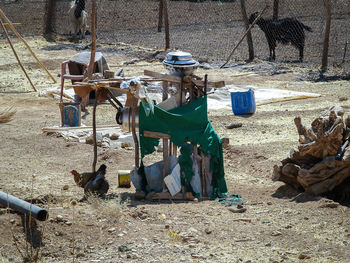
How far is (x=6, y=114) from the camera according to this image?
10297 mm

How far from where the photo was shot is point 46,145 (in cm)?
839

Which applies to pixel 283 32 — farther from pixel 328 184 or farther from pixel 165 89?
pixel 328 184

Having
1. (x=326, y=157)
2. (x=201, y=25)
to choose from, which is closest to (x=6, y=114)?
(x=326, y=157)

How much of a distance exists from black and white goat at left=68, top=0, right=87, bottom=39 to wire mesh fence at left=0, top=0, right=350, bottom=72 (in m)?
0.73

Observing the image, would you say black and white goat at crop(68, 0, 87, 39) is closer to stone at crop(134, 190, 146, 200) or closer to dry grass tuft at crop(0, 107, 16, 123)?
dry grass tuft at crop(0, 107, 16, 123)

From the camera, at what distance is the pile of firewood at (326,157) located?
19.7ft

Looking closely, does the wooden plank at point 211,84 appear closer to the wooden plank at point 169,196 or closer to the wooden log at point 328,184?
the wooden plank at point 169,196

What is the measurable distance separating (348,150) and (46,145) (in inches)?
173

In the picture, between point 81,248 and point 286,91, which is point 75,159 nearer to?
point 81,248

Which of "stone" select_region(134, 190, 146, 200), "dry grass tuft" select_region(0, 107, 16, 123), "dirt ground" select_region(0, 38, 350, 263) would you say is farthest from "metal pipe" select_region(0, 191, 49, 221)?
"dry grass tuft" select_region(0, 107, 16, 123)

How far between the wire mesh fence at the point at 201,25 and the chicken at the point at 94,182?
30.1ft

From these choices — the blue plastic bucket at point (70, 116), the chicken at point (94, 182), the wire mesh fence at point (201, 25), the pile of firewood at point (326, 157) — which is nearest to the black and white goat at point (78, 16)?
the wire mesh fence at point (201, 25)

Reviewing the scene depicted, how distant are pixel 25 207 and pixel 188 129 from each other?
6.78 ft

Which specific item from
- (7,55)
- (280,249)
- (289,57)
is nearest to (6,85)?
(7,55)
